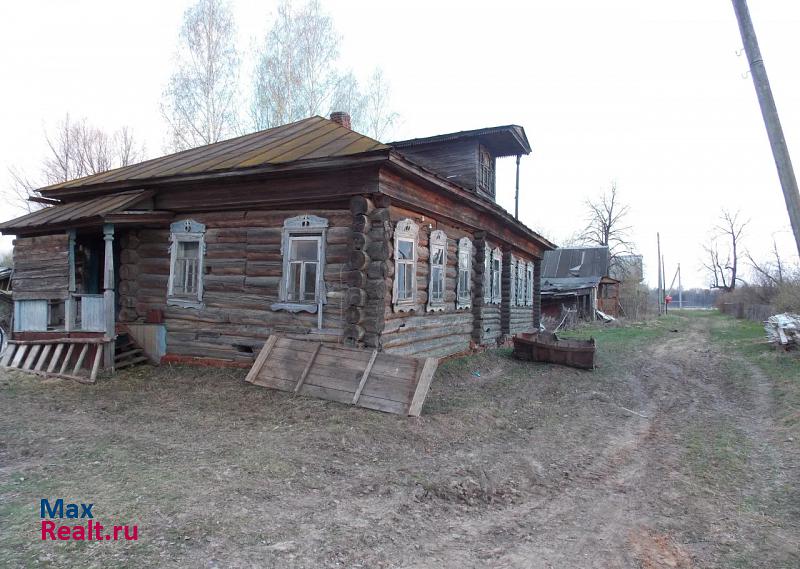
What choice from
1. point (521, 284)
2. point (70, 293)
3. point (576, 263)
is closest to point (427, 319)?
point (70, 293)

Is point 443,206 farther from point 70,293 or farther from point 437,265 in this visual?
point 70,293

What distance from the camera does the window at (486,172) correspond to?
15602 millimetres

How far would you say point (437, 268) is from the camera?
11.4m

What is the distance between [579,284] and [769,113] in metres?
29.0

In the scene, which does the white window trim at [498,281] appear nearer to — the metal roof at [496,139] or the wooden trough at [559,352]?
the wooden trough at [559,352]

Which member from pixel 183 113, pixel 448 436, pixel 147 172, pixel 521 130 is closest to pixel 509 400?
pixel 448 436

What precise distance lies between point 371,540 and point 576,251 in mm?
39448

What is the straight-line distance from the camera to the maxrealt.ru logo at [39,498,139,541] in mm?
3686

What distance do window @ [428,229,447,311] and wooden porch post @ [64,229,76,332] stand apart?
7284mm

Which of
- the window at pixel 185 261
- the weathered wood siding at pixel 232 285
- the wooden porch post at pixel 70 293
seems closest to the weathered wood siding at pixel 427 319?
the weathered wood siding at pixel 232 285

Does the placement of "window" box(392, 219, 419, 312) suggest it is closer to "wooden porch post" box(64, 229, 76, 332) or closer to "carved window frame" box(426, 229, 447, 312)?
"carved window frame" box(426, 229, 447, 312)

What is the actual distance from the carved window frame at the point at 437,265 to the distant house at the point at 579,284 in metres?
19.8

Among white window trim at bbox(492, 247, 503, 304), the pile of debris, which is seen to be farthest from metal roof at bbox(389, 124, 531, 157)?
the pile of debris

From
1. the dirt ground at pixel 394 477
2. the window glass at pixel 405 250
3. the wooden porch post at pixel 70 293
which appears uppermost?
the window glass at pixel 405 250
